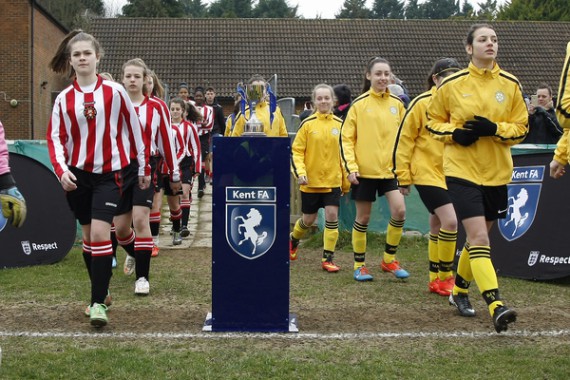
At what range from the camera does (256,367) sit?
426 centimetres

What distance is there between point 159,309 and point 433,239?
2.65 meters

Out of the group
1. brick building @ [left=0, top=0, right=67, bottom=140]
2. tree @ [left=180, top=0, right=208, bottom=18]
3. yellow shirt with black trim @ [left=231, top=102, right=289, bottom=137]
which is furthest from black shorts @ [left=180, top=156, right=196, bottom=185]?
tree @ [left=180, top=0, right=208, bottom=18]

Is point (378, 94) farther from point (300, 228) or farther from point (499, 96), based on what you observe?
point (499, 96)

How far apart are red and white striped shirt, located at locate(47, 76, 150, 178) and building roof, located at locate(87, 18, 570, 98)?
29.4 metres

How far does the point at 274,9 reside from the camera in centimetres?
7119

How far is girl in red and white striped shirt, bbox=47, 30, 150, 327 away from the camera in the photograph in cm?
527

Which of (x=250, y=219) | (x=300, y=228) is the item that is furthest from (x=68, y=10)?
(x=250, y=219)

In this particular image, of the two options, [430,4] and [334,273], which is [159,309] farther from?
[430,4]

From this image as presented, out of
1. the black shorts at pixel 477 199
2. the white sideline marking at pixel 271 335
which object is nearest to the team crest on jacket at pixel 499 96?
the black shorts at pixel 477 199

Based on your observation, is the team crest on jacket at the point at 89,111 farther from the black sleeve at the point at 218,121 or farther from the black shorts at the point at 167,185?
the black sleeve at the point at 218,121

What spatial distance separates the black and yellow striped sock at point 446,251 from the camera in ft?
21.2

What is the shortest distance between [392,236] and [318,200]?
3.62ft

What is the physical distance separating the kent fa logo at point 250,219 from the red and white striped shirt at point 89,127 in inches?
36.9

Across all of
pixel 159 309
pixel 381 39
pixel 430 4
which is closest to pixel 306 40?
pixel 381 39
